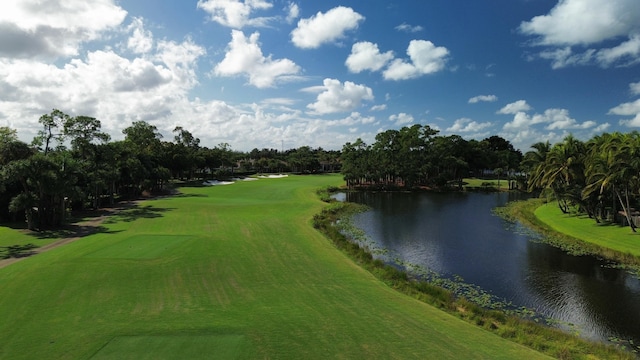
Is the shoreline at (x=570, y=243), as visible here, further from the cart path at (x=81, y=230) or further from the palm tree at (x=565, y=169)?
the cart path at (x=81, y=230)

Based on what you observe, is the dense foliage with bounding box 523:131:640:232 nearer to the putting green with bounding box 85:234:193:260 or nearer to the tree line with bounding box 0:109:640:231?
the tree line with bounding box 0:109:640:231

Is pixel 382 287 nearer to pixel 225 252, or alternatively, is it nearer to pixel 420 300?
pixel 420 300

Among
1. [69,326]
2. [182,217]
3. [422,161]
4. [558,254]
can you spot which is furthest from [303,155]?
[69,326]

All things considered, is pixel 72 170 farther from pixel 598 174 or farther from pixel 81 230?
pixel 598 174

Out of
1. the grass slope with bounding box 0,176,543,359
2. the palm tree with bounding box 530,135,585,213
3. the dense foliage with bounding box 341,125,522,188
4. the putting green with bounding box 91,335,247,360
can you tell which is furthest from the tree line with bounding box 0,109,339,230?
the palm tree with bounding box 530,135,585,213

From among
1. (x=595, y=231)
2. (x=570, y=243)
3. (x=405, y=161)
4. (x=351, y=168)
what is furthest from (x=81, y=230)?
(x=405, y=161)

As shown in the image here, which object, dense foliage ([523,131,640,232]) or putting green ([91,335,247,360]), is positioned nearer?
putting green ([91,335,247,360])
